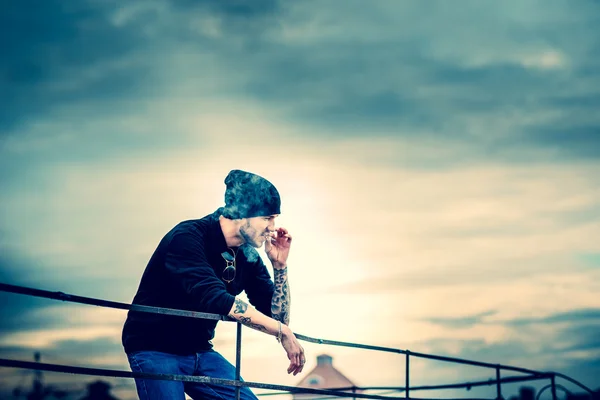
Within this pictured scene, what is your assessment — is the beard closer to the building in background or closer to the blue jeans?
the blue jeans

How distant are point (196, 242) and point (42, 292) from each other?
1.11m

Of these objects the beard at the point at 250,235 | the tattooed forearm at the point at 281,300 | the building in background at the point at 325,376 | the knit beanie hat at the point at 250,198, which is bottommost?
the tattooed forearm at the point at 281,300

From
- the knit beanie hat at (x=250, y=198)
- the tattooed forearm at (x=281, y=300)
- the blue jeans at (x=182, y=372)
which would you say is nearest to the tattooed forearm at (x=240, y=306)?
the blue jeans at (x=182, y=372)

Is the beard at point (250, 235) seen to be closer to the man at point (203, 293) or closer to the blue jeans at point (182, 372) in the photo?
the man at point (203, 293)

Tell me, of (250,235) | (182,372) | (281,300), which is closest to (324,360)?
(281,300)

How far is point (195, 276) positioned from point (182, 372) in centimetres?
70

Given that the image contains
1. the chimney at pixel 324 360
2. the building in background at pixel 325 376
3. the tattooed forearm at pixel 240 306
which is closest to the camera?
the tattooed forearm at pixel 240 306

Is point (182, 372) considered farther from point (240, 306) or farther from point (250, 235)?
point (250, 235)

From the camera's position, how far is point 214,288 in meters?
5.14

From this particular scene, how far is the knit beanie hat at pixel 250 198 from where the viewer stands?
220 inches

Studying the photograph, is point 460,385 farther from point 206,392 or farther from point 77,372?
point 77,372

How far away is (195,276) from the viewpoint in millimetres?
5125

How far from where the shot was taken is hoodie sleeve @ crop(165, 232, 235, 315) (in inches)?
201

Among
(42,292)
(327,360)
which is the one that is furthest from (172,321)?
(327,360)
